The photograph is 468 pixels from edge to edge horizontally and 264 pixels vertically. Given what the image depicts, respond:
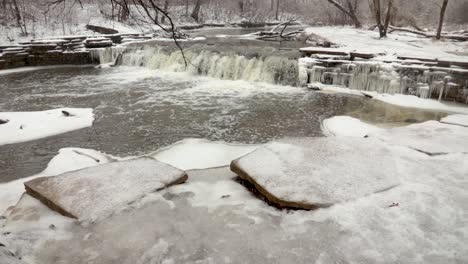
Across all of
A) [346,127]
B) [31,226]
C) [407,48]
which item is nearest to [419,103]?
[346,127]

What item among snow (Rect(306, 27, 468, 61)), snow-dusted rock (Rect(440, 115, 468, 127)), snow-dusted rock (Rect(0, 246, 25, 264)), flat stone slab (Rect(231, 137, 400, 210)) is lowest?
flat stone slab (Rect(231, 137, 400, 210))

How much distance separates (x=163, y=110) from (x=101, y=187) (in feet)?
16.2

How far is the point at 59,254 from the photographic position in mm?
2453

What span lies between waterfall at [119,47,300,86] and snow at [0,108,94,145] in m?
3.80

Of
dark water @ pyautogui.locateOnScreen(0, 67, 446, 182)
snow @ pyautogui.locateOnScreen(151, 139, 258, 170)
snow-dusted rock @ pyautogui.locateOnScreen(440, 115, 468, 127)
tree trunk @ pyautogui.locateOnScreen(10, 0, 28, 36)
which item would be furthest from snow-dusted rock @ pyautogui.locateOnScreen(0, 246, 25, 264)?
tree trunk @ pyautogui.locateOnScreen(10, 0, 28, 36)

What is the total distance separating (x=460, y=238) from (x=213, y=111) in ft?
20.1

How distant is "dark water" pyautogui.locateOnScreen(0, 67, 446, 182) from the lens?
237 inches

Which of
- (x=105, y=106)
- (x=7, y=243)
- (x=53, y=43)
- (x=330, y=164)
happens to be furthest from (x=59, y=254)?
(x=53, y=43)

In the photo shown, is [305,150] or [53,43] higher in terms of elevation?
[53,43]

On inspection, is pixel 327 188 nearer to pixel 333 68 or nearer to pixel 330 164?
pixel 330 164

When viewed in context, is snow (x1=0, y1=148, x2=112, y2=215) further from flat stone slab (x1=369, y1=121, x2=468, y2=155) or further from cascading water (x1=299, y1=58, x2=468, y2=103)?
cascading water (x1=299, y1=58, x2=468, y2=103)

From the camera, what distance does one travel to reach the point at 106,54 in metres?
15.2

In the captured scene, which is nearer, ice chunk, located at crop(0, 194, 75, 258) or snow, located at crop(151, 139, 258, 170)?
ice chunk, located at crop(0, 194, 75, 258)

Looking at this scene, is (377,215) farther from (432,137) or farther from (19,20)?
(19,20)
